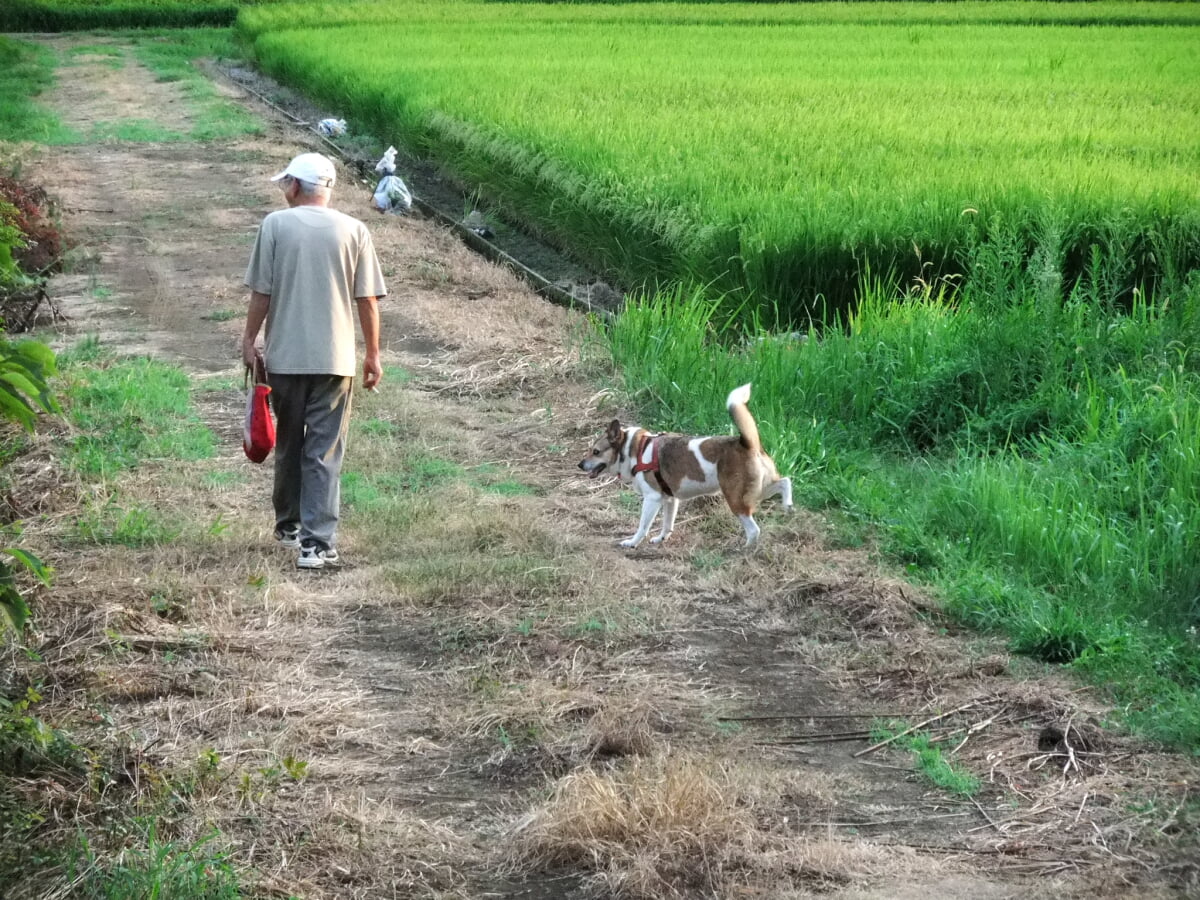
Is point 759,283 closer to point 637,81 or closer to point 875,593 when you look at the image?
point 875,593

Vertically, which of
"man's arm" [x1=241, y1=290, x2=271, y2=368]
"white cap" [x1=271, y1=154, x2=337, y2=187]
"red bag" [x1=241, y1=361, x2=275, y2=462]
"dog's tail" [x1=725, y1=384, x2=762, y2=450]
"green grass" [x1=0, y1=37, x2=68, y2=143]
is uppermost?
"white cap" [x1=271, y1=154, x2=337, y2=187]

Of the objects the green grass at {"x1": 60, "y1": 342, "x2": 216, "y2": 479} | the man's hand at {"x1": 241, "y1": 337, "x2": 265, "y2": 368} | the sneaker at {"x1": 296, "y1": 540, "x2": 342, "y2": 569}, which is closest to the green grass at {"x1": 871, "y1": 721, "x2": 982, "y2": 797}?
the sneaker at {"x1": 296, "y1": 540, "x2": 342, "y2": 569}

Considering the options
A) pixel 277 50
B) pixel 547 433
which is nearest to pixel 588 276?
pixel 547 433

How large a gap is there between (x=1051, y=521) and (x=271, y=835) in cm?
352

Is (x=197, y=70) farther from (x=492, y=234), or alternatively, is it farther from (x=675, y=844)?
(x=675, y=844)

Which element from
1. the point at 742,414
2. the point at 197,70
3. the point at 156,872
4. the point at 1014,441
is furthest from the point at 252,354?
the point at 197,70

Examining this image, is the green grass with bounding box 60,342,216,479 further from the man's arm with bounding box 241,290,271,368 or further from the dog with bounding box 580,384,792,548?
the dog with bounding box 580,384,792,548

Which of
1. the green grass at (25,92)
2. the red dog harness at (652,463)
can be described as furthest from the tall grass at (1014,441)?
the green grass at (25,92)

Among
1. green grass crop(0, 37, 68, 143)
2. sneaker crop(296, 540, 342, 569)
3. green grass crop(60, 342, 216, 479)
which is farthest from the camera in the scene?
green grass crop(0, 37, 68, 143)

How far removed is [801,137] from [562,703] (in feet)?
32.9

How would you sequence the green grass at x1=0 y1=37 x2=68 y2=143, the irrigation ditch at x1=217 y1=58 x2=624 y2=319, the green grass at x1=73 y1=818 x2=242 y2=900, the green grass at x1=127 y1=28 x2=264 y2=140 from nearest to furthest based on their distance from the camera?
the green grass at x1=73 y1=818 x2=242 y2=900 < the irrigation ditch at x1=217 y1=58 x2=624 y2=319 < the green grass at x1=0 y1=37 x2=68 y2=143 < the green grass at x1=127 y1=28 x2=264 y2=140

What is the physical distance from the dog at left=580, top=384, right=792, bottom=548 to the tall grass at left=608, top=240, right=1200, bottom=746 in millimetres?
630

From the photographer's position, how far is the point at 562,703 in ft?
14.9

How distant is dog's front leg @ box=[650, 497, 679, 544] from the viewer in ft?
20.2
